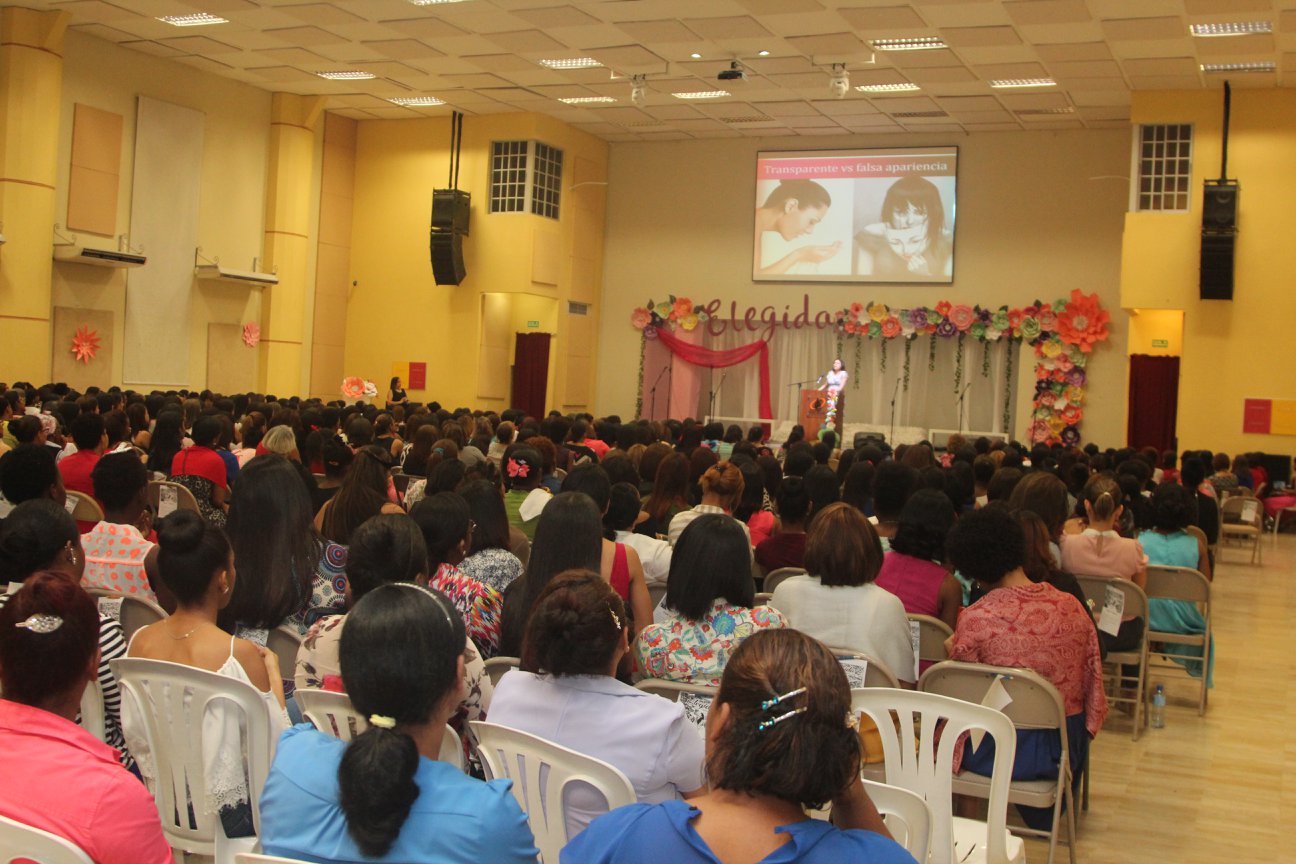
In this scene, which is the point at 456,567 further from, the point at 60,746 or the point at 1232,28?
the point at 1232,28

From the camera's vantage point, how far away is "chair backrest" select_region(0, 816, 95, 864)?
1.73 meters

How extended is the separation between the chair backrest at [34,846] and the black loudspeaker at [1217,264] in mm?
14321

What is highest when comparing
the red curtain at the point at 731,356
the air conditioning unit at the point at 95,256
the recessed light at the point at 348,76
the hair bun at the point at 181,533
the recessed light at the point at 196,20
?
the recessed light at the point at 348,76

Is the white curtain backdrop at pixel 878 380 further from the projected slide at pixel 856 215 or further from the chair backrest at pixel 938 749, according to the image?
the chair backrest at pixel 938 749

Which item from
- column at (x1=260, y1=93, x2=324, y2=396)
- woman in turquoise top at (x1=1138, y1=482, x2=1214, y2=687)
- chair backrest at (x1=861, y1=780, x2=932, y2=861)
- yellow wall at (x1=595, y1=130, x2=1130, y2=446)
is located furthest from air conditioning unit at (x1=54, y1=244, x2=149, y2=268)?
chair backrest at (x1=861, y1=780, x2=932, y2=861)

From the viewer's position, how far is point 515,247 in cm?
1742

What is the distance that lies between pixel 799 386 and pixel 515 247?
4.64 metres

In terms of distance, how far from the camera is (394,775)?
5.85 feet

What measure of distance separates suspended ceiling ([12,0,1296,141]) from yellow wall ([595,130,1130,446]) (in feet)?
1.70

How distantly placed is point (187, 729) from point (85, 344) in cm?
1341

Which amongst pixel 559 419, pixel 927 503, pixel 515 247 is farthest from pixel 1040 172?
pixel 927 503

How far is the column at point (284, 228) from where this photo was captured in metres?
17.3

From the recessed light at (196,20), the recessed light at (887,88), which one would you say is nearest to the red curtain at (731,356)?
the recessed light at (887,88)

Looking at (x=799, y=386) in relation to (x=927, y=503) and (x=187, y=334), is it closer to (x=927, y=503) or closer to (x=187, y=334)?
(x=187, y=334)
